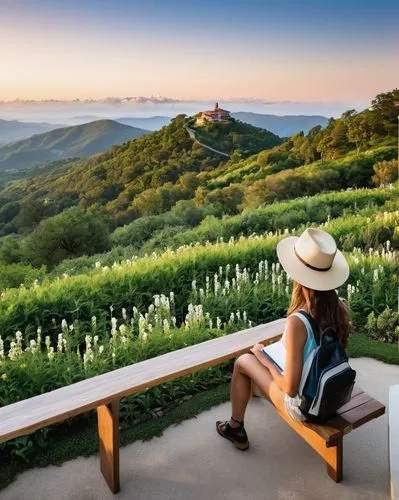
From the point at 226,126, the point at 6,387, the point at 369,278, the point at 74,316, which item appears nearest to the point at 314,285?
the point at 6,387

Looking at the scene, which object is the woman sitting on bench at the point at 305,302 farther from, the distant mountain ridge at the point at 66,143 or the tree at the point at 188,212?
the distant mountain ridge at the point at 66,143

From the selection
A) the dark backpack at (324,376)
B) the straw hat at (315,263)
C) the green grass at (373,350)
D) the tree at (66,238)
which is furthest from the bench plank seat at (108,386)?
the tree at (66,238)

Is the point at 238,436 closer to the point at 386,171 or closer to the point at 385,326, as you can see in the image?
the point at 385,326

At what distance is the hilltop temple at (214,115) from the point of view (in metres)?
7.59

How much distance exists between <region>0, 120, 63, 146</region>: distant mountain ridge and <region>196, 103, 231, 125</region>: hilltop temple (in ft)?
6.17

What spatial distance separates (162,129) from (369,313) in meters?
3.84

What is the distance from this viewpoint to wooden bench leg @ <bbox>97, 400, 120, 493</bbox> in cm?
274

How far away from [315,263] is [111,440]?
Result: 130cm

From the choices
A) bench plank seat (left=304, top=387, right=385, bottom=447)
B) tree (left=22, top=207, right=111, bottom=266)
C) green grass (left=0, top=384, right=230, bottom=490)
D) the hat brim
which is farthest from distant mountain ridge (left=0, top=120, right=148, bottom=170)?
bench plank seat (left=304, top=387, right=385, bottom=447)

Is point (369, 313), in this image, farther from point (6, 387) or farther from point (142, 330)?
point (6, 387)

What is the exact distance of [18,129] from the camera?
273 inches

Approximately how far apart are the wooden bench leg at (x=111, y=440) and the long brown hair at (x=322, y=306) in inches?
39.2

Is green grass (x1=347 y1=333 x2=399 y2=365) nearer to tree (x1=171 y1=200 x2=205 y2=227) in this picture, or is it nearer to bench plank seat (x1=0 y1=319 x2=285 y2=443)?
bench plank seat (x1=0 y1=319 x2=285 y2=443)

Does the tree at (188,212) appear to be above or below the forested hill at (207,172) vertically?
below
